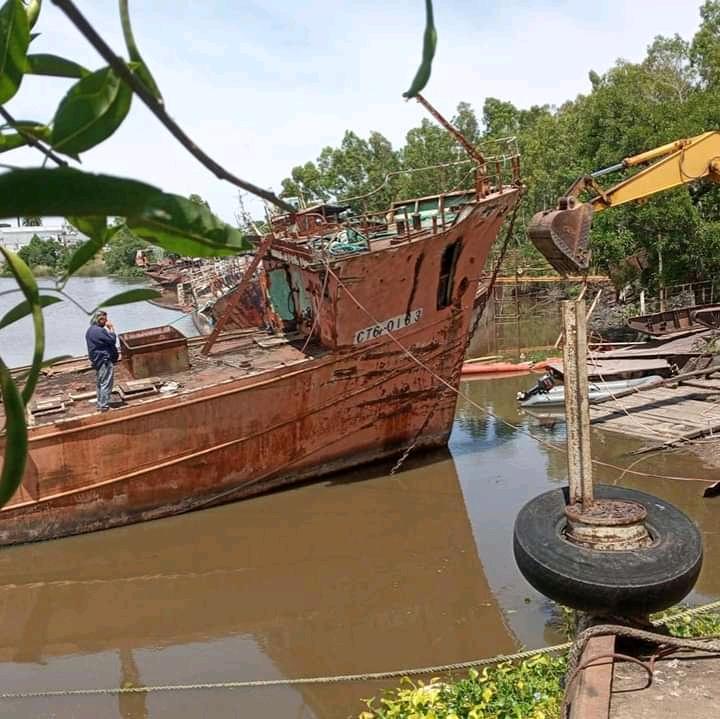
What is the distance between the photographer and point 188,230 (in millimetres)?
538

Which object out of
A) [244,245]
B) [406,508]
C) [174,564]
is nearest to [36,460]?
[174,564]

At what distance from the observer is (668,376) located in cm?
1317

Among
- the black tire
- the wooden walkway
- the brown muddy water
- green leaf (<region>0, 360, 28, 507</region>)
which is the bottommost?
the brown muddy water

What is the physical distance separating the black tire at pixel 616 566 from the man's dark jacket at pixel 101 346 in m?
6.44

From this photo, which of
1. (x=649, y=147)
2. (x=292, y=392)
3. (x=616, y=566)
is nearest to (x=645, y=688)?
(x=616, y=566)

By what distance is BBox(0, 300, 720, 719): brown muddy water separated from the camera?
6102 mm

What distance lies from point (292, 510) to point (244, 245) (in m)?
9.16

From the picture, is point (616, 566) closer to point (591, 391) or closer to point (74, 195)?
point (74, 195)

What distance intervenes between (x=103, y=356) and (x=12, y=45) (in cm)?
875

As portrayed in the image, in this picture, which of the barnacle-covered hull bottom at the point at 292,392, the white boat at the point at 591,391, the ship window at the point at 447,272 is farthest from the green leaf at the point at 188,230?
the white boat at the point at 591,391

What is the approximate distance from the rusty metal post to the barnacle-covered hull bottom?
5.71m

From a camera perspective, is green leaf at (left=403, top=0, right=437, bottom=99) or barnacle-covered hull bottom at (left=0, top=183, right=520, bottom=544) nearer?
green leaf at (left=403, top=0, right=437, bottom=99)

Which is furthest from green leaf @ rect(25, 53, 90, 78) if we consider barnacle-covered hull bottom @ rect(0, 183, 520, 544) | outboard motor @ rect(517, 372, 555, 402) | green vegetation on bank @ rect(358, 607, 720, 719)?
outboard motor @ rect(517, 372, 555, 402)

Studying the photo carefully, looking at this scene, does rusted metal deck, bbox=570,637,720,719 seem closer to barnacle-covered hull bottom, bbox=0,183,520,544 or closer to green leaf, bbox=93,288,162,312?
green leaf, bbox=93,288,162,312
